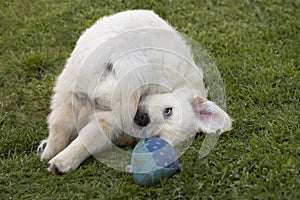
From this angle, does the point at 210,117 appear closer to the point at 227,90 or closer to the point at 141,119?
the point at 141,119

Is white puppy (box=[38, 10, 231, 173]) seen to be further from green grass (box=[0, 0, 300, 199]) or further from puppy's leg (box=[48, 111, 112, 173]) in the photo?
green grass (box=[0, 0, 300, 199])

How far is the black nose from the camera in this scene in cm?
445

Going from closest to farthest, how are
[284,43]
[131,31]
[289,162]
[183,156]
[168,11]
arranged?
[289,162] < [183,156] < [131,31] < [284,43] < [168,11]

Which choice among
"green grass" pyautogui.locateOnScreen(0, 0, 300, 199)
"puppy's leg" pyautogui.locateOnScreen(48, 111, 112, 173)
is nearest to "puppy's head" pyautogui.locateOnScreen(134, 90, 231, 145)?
"green grass" pyautogui.locateOnScreen(0, 0, 300, 199)

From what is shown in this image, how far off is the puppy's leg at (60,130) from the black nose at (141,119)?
551 mm

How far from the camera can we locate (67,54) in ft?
20.9

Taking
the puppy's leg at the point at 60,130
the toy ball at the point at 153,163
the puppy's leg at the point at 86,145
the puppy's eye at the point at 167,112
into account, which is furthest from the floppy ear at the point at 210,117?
the puppy's leg at the point at 60,130

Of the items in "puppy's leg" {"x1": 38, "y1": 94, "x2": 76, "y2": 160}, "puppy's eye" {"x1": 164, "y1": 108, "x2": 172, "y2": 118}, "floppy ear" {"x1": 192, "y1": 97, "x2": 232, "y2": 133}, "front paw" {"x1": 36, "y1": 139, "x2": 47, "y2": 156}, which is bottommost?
"front paw" {"x1": 36, "y1": 139, "x2": 47, "y2": 156}

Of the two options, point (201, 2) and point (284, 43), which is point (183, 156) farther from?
point (201, 2)

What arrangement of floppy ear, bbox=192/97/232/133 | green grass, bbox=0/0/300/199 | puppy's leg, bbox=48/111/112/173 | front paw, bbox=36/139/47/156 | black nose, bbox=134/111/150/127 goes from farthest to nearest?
1. front paw, bbox=36/139/47/156
2. floppy ear, bbox=192/97/232/133
3. black nose, bbox=134/111/150/127
4. puppy's leg, bbox=48/111/112/173
5. green grass, bbox=0/0/300/199

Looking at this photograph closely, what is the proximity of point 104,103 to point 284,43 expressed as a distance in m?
2.62

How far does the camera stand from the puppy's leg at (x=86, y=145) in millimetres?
4340

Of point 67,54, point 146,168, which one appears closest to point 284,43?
point 67,54

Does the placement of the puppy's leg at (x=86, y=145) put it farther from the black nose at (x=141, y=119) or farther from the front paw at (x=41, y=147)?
the front paw at (x=41, y=147)
